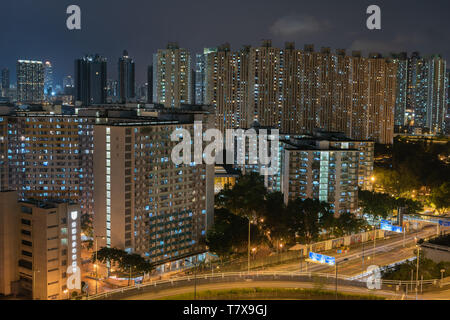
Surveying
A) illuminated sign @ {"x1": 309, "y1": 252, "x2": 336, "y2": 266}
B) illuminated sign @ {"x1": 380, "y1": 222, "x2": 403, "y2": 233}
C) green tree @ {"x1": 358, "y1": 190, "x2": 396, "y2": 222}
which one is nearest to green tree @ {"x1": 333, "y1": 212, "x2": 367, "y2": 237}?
illuminated sign @ {"x1": 380, "y1": 222, "x2": 403, "y2": 233}

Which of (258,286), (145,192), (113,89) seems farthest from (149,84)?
(258,286)

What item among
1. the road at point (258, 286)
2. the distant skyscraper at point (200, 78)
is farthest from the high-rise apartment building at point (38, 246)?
the distant skyscraper at point (200, 78)

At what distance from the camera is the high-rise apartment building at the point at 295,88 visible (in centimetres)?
2900

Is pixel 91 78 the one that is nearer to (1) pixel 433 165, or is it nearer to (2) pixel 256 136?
(2) pixel 256 136

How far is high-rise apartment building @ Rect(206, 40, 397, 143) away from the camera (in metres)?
29.0

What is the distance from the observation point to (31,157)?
57.9 ft

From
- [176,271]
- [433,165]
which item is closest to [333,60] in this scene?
[433,165]

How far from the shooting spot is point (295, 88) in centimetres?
2961

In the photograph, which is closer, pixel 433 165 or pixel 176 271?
pixel 176 271

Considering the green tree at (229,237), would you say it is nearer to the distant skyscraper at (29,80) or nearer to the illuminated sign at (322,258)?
the illuminated sign at (322,258)

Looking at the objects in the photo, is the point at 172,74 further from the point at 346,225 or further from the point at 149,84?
the point at 346,225

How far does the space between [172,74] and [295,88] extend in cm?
743

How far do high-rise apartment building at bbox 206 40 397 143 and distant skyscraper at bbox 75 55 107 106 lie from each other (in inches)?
A: 388

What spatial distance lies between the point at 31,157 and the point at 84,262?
6.10 m
